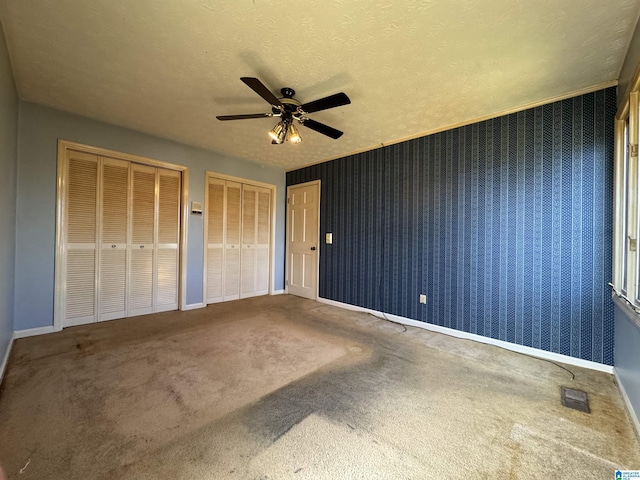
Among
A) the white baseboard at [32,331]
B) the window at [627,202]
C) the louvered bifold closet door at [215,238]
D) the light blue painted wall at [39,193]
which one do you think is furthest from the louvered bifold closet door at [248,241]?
the window at [627,202]

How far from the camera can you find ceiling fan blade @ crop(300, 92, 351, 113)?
1959mm

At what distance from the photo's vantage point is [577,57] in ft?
6.39

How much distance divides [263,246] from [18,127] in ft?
10.9

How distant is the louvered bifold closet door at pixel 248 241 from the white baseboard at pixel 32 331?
239cm

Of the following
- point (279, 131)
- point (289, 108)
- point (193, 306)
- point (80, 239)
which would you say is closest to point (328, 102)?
point (289, 108)

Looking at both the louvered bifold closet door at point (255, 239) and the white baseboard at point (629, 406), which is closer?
the white baseboard at point (629, 406)

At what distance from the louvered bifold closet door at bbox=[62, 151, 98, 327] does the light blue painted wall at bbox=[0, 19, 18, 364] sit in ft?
1.55

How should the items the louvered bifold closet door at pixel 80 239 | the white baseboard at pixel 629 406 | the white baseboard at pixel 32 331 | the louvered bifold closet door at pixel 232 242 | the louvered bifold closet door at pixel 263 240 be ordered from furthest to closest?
the louvered bifold closet door at pixel 263 240
the louvered bifold closet door at pixel 232 242
the louvered bifold closet door at pixel 80 239
the white baseboard at pixel 32 331
the white baseboard at pixel 629 406

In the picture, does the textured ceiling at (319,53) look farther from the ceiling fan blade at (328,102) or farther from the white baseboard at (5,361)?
the white baseboard at (5,361)

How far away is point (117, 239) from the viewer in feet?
11.3

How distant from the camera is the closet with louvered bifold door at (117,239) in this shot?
10.2 feet

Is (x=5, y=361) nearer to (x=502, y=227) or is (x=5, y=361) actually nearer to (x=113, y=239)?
(x=113, y=239)

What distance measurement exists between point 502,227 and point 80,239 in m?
4.81

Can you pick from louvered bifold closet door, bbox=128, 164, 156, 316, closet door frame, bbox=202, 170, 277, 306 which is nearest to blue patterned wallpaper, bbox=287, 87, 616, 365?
closet door frame, bbox=202, 170, 277, 306
